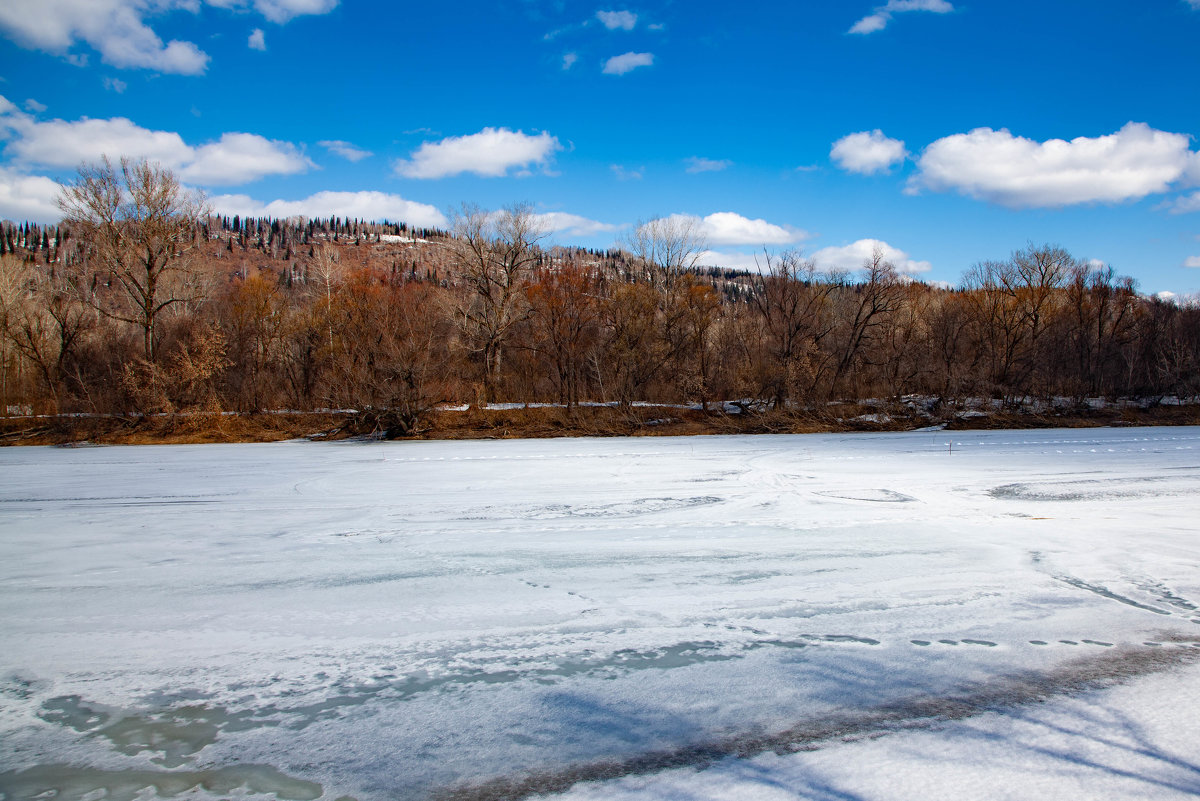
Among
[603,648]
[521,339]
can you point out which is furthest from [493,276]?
[603,648]

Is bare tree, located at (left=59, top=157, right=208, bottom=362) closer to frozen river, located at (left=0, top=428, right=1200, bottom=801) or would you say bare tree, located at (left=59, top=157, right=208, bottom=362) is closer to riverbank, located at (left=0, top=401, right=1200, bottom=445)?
riverbank, located at (left=0, top=401, right=1200, bottom=445)

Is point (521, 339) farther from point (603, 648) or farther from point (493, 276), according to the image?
point (603, 648)

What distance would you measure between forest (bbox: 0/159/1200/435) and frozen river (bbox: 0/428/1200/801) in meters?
17.0

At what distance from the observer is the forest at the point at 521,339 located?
973 inches

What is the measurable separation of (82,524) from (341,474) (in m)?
5.04

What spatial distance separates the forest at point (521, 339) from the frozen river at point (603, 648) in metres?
17.0

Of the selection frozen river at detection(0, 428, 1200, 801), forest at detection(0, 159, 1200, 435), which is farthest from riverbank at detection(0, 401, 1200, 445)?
frozen river at detection(0, 428, 1200, 801)

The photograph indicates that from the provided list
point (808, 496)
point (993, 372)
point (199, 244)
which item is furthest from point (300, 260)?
point (808, 496)

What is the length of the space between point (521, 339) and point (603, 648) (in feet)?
108

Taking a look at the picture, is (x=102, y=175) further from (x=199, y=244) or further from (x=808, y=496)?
(x=808, y=496)

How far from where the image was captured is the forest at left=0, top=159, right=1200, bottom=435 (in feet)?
81.1

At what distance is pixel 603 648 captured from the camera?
439 cm

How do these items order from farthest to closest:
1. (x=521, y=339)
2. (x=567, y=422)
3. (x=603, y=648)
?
(x=521, y=339), (x=567, y=422), (x=603, y=648)

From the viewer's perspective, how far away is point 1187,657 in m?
4.14
